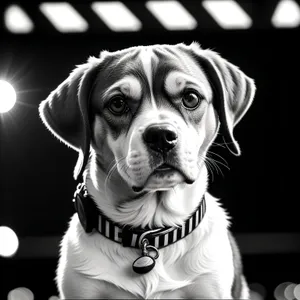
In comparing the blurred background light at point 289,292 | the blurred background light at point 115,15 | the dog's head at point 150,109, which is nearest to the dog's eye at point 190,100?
the dog's head at point 150,109

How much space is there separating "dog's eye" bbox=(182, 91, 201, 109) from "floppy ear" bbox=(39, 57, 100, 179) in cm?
28

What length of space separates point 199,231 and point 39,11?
4.06ft

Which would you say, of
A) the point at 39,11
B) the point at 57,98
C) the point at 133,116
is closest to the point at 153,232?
the point at 133,116

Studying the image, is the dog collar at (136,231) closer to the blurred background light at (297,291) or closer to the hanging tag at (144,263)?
the hanging tag at (144,263)

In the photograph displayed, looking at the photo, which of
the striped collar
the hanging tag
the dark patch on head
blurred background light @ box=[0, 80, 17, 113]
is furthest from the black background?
the hanging tag

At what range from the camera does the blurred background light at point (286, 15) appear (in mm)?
2254

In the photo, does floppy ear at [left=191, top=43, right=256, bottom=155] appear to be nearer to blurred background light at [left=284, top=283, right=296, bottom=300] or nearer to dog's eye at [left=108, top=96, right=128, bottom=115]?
dog's eye at [left=108, top=96, right=128, bottom=115]

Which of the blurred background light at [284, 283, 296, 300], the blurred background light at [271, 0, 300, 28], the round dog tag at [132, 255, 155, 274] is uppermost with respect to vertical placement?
the blurred background light at [271, 0, 300, 28]

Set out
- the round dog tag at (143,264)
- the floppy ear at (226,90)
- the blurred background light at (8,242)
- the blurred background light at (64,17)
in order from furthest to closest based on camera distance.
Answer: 1. the blurred background light at (8,242)
2. the blurred background light at (64,17)
3. the floppy ear at (226,90)
4. the round dog tag at (143,264)

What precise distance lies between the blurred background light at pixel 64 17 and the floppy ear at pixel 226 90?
0.70 m

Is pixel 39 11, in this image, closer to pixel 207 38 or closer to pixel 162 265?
pixel 207 38

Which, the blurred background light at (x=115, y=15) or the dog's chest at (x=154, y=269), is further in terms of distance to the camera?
the blurred background light at (x=115, y=15)

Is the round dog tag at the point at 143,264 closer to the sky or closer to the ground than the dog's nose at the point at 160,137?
closer to the ground

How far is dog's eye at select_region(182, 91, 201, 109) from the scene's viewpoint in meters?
1.47
